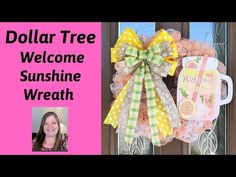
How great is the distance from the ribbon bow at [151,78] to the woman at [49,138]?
6.2 inches

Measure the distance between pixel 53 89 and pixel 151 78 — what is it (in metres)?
0.26

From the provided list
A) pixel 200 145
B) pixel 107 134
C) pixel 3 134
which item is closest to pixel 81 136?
pixel 107 134

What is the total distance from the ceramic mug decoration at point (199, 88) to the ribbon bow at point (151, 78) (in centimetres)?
3

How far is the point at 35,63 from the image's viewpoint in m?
0.97

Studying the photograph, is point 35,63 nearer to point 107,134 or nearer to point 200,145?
point 107,134

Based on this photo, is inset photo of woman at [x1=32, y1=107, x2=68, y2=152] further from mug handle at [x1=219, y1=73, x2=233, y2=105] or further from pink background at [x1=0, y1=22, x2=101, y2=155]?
mug handle at [x1=219, y1=73, x2=233, y2=105]

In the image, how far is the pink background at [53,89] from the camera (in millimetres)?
970

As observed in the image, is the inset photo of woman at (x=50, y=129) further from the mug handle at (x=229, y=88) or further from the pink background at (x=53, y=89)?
the mug handle at (x=229, y=88)

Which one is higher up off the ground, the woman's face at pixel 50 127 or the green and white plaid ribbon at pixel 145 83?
the green and white plaid ribbon at pixel 145 83

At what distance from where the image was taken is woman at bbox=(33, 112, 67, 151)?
0.98 metres

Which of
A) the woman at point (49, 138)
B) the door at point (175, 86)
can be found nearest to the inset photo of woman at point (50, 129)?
the woman at point (49, 138)

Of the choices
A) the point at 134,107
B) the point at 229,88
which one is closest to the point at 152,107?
the point at 134,107

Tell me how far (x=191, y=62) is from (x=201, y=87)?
7 cm
